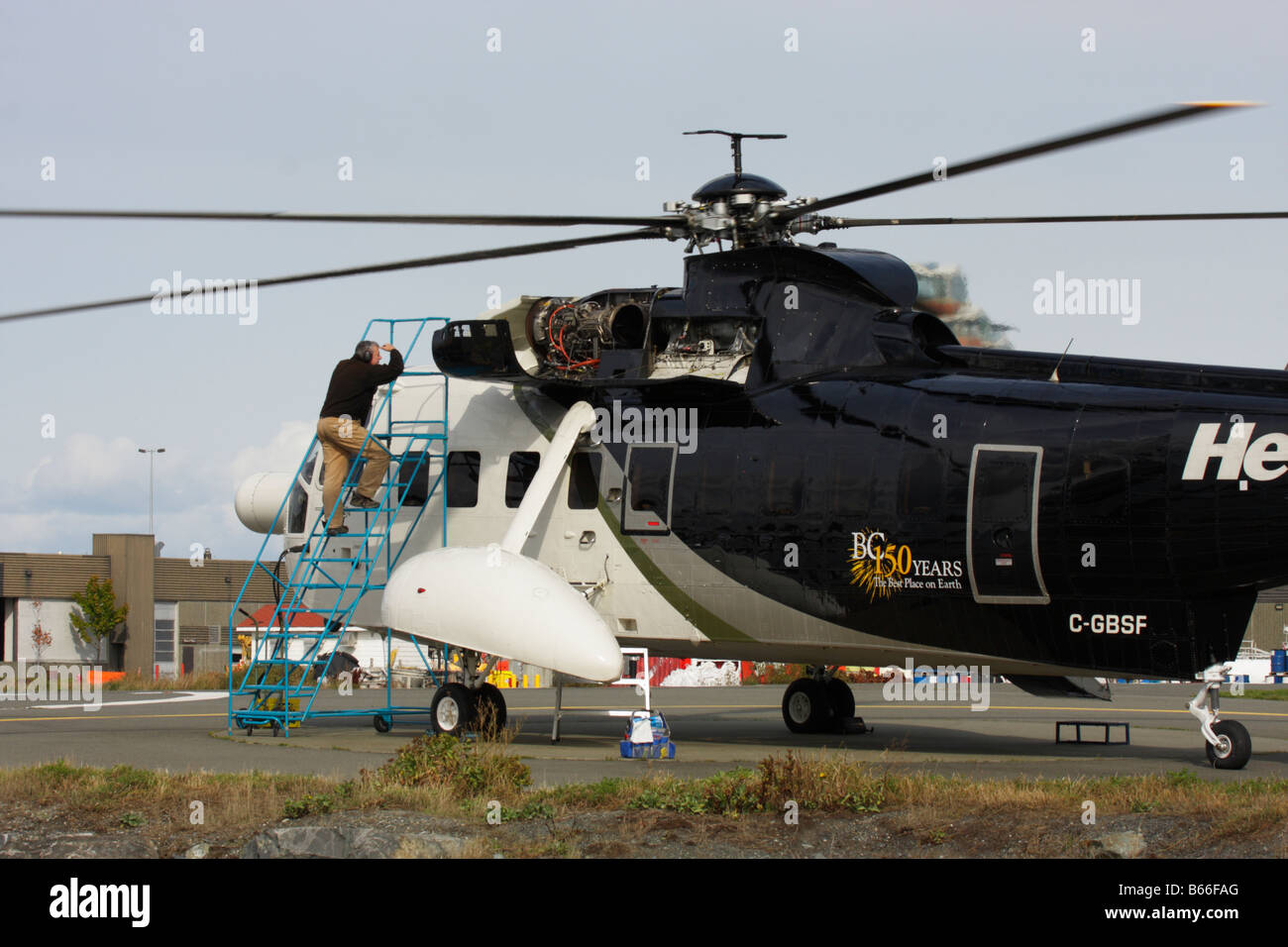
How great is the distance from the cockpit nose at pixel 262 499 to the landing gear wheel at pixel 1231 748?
14061mm

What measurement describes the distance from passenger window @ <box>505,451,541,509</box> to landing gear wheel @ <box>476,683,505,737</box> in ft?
8.23

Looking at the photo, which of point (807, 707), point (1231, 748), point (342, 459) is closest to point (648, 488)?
point (342, 459)

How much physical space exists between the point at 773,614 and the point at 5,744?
10.3 m

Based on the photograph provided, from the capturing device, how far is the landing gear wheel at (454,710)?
62.4ft

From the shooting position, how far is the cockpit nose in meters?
23.2

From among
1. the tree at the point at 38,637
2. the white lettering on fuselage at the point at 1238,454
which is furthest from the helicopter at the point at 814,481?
the tree at the point at 38,637

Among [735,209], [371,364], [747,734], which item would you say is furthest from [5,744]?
[735,209]

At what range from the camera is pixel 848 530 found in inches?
657

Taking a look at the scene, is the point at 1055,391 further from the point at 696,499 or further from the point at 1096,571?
the point at 696,499

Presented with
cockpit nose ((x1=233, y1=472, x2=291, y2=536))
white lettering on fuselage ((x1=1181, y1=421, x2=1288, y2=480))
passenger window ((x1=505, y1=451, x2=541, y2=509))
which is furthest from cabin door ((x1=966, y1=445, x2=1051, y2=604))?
cockpit nose ((x1=233, y1=472, x2=291, y2=536))

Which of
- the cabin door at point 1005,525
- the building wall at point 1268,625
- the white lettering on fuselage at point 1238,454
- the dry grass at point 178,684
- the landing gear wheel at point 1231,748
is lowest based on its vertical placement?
the building wall at point 1268,625

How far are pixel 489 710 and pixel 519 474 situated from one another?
3.19m

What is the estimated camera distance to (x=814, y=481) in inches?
666

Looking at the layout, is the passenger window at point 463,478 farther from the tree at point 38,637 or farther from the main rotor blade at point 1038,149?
the tree at point 38,637
